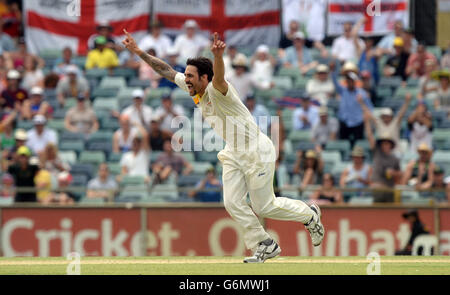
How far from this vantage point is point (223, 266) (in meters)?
9.40

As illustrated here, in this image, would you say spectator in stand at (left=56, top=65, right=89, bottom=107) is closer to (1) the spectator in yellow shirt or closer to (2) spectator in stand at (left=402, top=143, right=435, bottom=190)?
(1) the spectator in yellow shirt

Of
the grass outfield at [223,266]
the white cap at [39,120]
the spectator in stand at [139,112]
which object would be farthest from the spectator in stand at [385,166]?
the white cap at [39,120]

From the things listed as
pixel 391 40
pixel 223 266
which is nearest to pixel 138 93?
pixel 391 40

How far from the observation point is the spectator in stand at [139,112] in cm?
1734

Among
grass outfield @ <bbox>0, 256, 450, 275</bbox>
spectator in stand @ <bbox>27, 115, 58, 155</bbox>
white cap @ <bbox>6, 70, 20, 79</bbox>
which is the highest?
white cap @ <bbox>6, 70, 20, 79</bbox>

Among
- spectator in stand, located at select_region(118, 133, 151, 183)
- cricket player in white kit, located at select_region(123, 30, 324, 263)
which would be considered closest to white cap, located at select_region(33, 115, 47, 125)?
spectator in stand, located at select_region(118, 133, 151, 183)

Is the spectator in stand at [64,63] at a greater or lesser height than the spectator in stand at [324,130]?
greater

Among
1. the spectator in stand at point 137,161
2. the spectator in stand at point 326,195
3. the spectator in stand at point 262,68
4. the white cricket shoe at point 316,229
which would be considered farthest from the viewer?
the spectator in stand at point 262,68

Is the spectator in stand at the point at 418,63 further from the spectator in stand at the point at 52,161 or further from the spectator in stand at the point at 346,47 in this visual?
the spectator in stand at the point at 52,161

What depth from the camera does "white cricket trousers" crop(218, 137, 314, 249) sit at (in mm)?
9539

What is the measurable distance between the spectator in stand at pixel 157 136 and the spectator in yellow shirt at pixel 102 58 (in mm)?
3056

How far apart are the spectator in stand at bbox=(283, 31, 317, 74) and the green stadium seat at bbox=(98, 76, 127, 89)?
3216 mm

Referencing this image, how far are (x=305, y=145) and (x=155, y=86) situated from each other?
351 cm
